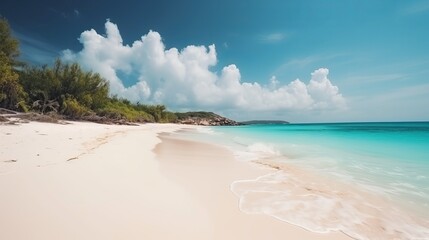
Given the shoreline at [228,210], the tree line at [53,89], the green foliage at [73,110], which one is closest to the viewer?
the shoreline at [228,210]

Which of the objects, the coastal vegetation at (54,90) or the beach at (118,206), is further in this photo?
the coastal vegetation at (54,90)

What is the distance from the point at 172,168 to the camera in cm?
573

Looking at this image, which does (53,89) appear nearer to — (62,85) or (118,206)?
(62,85)

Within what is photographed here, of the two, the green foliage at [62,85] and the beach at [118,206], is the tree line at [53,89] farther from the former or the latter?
the beach at [118,206]

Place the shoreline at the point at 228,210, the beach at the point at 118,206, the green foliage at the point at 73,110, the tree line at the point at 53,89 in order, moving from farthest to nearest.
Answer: the green foliage at the point at 73,110 < the tree line at the point at 53,89 < the shoreline at the point at 228,210 < the beach at the point at 118,206

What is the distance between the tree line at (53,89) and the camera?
65.2 ft

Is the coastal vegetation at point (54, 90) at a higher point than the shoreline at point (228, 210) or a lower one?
higher

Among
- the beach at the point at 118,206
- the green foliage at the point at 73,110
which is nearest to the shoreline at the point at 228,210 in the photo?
the beach at the point at 118,206

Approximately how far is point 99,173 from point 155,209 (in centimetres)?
203

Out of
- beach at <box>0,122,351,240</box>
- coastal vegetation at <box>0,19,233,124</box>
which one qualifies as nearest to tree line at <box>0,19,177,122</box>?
coastal vegetation at <box>0,19,233,124</box>

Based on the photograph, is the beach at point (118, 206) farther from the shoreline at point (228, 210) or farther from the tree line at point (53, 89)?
the tree line at point (53, 89)

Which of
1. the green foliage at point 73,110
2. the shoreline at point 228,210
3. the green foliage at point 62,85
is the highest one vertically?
the green foliage at point 62,85

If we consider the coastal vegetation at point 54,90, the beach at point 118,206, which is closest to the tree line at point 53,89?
the coastal vegetation at point 54,90

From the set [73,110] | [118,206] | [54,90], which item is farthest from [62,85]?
[118,206]
